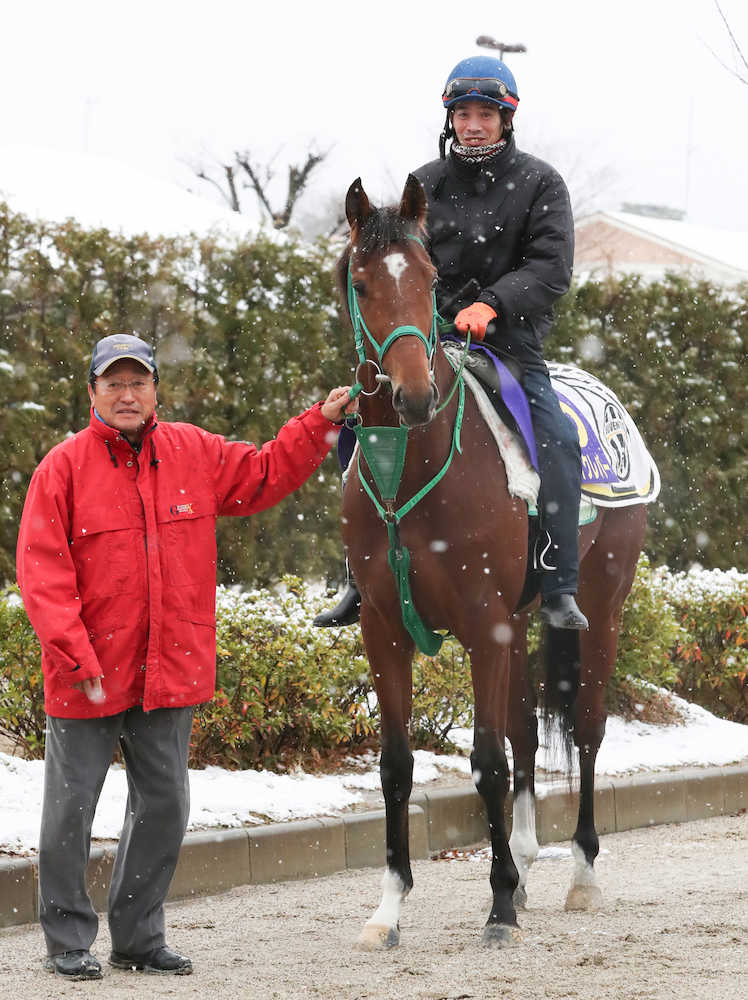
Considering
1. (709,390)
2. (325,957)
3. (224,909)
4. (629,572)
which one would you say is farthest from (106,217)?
(325,957)

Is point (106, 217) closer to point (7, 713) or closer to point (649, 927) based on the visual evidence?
point (7, 713)

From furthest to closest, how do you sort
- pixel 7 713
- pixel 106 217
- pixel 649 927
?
1. pixel 106 217
2. pixel 7 713
3. pixel 649 927

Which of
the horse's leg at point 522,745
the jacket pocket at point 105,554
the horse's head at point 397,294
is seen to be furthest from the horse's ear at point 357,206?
the horse's leg at point 522,745

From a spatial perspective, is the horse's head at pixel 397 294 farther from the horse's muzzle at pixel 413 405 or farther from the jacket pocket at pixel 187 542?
the jacket pocket at pixel 187 542

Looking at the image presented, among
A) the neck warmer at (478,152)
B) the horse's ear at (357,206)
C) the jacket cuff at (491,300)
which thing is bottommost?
the jacket cuff at (491,300)

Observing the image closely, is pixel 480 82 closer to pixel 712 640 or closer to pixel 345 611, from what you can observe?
pixel 345 611

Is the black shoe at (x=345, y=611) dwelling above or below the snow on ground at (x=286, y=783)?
above

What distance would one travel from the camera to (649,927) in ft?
17.3

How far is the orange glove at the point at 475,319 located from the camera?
17.5 feet

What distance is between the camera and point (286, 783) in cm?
698

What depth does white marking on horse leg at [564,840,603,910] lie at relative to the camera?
230 inches

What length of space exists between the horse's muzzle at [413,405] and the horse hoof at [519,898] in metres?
2.35

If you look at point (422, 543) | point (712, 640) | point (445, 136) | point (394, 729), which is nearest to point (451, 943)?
point (394, 729)

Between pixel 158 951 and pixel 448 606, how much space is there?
64.8 inches
